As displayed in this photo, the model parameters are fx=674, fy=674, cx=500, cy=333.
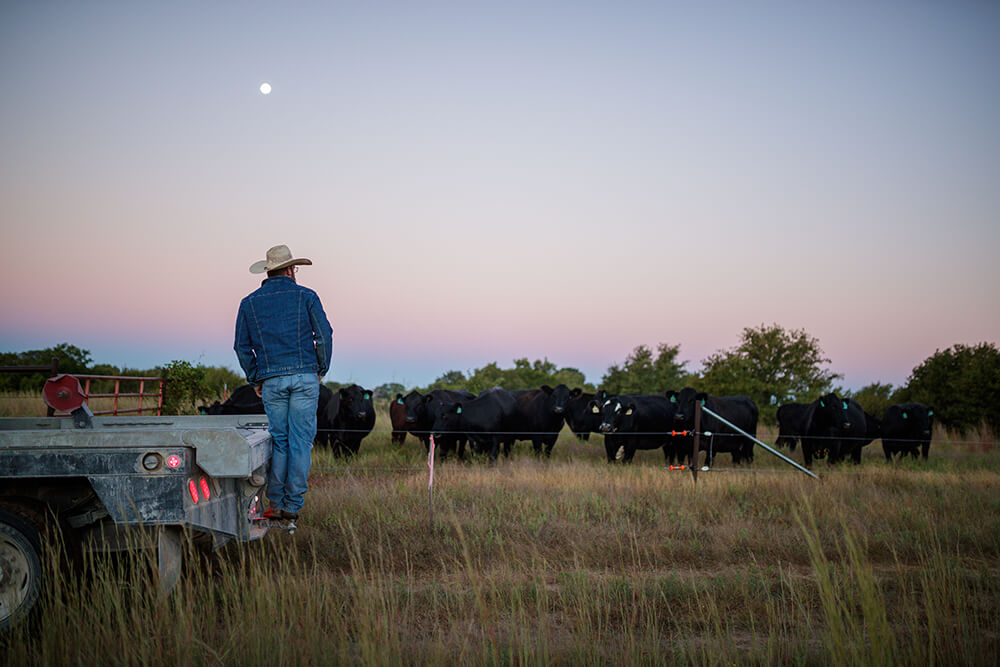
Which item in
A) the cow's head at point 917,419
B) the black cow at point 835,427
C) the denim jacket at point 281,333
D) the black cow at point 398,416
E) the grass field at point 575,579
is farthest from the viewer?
the black cow at point 398,416

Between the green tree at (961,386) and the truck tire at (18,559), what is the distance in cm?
2777

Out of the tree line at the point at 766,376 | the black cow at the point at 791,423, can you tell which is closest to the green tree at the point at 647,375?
the tree line at the point at 766,376

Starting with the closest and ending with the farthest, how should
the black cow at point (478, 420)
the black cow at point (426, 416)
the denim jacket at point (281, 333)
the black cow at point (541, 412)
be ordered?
the denim jacket at point (281, 333)
the black cow at point (478, 420)
the black cow at point (426, 416)
the black cow at point (541, 412)

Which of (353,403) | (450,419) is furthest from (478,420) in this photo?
(353,403)

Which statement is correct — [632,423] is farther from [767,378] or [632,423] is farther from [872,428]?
[767,378]

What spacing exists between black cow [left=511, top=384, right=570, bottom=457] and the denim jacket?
11.8 metres

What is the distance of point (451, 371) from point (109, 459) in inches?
1268

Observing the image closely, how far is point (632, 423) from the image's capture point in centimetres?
1703

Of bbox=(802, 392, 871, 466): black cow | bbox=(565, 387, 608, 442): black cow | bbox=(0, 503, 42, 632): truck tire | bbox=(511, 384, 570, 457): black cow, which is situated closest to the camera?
bbox=(0, 503, 42, 632): truck tire

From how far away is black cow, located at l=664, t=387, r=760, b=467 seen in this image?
16.6 m

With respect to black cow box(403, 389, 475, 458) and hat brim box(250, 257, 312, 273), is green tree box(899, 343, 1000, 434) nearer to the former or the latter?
black cow box(403, 389, 475, 458)

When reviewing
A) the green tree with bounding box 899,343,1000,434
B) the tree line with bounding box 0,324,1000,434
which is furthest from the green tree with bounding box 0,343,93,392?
the green tree with bounding box 899,343,1000,434

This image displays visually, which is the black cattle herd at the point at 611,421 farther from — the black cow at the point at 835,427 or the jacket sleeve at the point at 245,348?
the jacket sleeve at the point at 245,348

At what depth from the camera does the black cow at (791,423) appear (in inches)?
697
